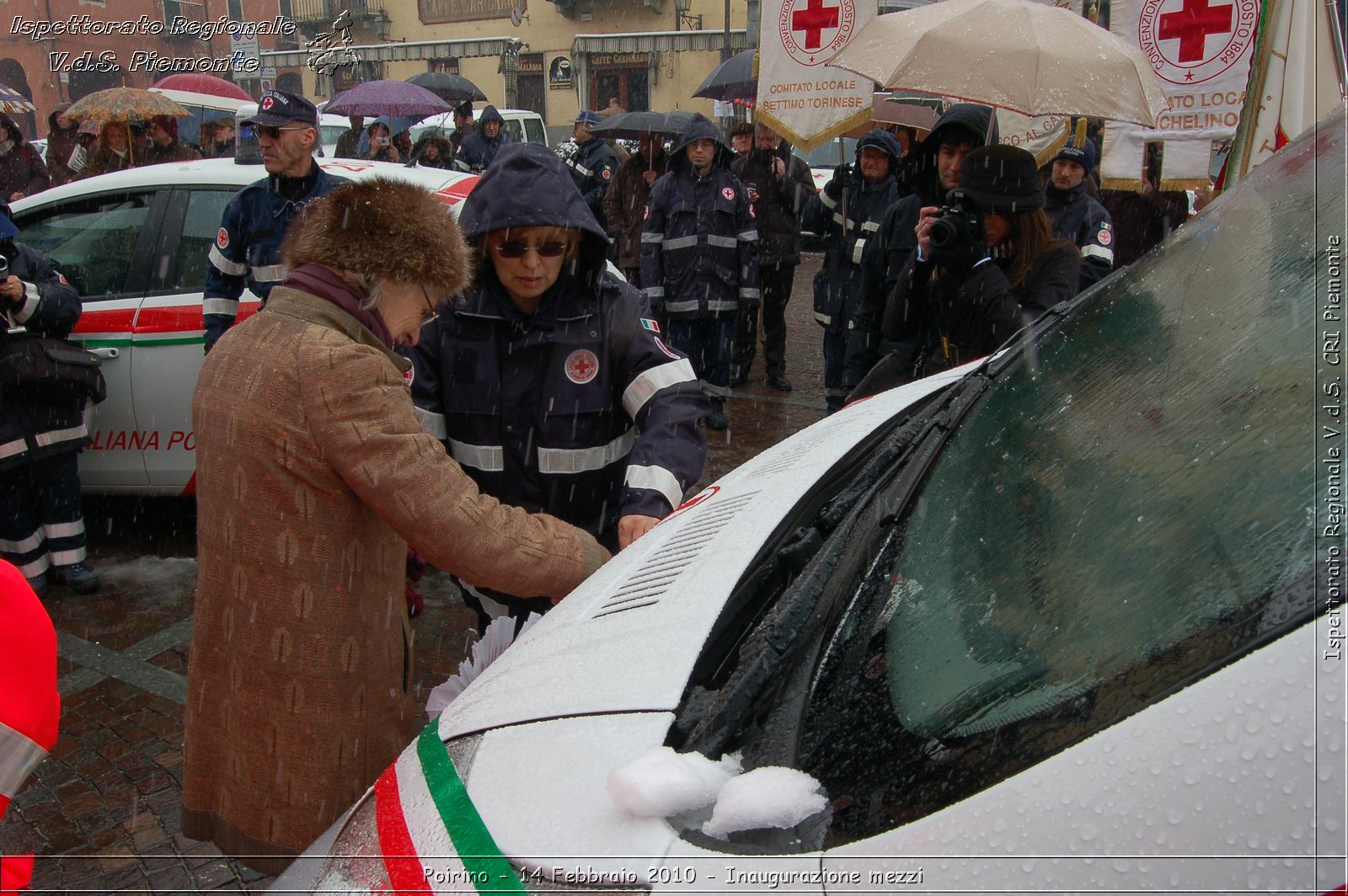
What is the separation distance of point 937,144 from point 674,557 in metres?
3.25

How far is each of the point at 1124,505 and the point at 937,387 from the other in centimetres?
99

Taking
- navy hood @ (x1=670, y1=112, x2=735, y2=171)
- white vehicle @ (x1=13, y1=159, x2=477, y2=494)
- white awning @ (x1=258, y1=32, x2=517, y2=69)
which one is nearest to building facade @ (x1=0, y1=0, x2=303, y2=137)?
white awning @ (x1=258, y1=32, x2=517, y2=69)

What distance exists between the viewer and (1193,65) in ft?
14.7

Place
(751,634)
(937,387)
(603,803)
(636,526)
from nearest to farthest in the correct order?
(603,803)
(751,634)
(636,526)
(937,387)

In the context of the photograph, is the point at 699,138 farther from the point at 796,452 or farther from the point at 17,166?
the point at 17,166

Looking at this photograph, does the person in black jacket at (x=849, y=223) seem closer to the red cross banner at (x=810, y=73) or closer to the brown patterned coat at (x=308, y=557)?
the red cross banner at (x=810, y=73)

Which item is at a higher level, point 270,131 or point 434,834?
point 270,131

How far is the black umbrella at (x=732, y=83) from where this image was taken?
419 inches

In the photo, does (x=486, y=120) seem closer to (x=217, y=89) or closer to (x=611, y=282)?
(x=217, y=89)

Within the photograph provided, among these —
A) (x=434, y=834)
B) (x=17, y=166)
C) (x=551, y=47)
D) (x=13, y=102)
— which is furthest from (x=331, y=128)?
(x=551, y=47)

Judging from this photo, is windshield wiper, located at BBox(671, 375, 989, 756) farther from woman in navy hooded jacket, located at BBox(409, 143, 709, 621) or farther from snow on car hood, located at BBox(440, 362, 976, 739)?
woman in navy hooded jacket, located at BBox(409, 143, 709, 621)

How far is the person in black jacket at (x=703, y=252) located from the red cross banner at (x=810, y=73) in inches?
40.8

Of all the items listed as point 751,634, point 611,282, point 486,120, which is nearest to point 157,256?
point 611,282

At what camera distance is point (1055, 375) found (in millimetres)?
1898
